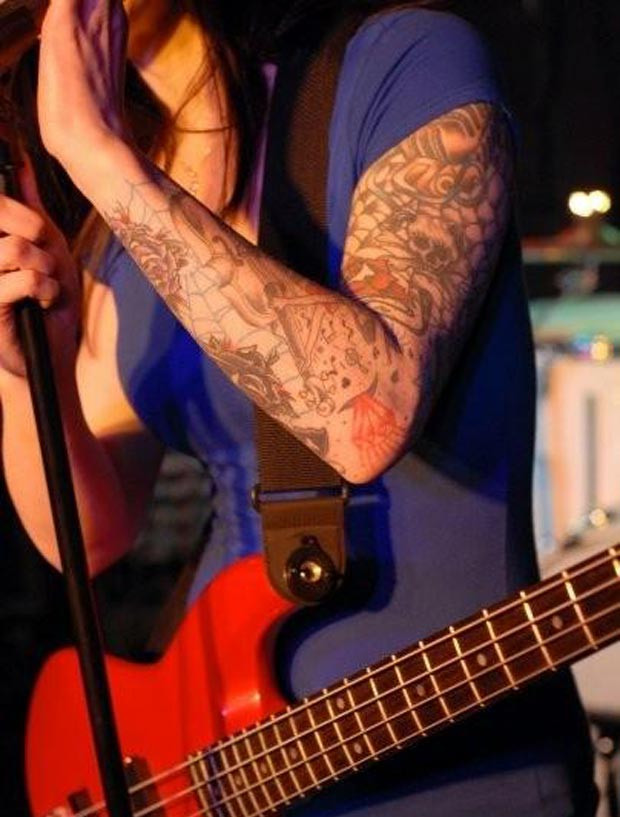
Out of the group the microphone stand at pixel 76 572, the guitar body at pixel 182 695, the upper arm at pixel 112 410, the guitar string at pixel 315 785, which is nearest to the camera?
the microphone stand at pixel 76 572

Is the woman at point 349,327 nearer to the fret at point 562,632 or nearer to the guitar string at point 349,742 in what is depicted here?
the guitar string at point 349,742

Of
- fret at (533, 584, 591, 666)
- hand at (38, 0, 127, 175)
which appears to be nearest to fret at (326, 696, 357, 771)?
fret at (533, 584, 591, 666)

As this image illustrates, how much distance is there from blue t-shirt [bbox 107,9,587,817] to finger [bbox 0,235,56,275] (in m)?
0.27

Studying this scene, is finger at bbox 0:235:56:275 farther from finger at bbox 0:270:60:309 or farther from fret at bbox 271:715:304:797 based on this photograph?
fret at bbox 271:715:304:797

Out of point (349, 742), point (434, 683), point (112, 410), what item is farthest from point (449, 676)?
point (112, 410)

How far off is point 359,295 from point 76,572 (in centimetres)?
30

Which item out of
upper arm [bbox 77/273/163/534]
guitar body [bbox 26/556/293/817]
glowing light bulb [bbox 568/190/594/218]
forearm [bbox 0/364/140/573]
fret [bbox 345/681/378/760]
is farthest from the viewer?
glowing light bulb [bbox 568/190/594/218]

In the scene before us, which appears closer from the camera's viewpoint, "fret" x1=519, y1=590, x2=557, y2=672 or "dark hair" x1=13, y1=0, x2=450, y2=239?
"fret" x1=519, y1=590, x2=557, y2=672

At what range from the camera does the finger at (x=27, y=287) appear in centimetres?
107

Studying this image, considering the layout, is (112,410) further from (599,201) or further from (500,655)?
(599,201)

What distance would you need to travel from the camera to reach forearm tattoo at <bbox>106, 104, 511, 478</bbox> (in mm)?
1130

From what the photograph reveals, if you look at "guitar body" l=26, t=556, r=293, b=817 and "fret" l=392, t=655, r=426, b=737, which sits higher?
"fret" l=392, t=655, r=426, b=737

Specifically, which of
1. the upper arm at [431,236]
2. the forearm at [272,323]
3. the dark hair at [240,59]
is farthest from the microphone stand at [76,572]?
the dark hair at [240,59]

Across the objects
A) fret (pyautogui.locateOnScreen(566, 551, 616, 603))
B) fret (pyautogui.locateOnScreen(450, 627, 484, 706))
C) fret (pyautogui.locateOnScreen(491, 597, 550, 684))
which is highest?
fret (pyautogui.locateOnScreen(566, 551, 616, 603))
